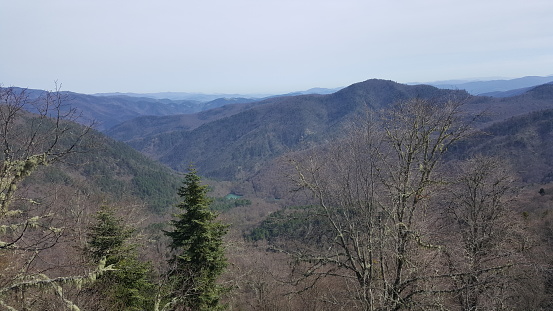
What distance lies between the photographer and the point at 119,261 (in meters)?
11.7

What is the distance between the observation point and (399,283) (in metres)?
7.97

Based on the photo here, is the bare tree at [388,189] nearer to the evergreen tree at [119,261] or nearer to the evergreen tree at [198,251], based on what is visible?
the evergreen tree at [198,251]

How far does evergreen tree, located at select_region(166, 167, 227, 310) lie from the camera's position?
1257 centimetres

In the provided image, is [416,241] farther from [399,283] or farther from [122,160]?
[122,160]

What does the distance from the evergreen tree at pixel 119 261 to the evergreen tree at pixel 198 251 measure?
3.79ft

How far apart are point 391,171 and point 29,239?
339 inches

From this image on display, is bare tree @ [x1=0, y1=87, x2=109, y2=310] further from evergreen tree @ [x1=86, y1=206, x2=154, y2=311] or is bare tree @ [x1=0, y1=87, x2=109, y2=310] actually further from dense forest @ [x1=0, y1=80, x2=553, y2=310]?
evergreen tree @ [x1=86, y1=206, x2=154, y2=311]

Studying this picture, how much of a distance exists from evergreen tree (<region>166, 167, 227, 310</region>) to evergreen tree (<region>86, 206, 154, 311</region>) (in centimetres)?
116

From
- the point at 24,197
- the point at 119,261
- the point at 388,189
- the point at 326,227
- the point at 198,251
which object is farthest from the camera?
the point at 198,251

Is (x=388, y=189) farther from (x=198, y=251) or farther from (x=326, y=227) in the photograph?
(x=198, y=251)

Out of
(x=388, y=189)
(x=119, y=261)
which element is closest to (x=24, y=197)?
(x=119, y=261)

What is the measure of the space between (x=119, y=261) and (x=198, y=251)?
2787 millimetres

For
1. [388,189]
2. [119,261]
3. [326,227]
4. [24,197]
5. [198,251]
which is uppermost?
[24,197]

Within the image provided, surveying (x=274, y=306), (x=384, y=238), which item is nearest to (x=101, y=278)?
(x=384, y=238)
